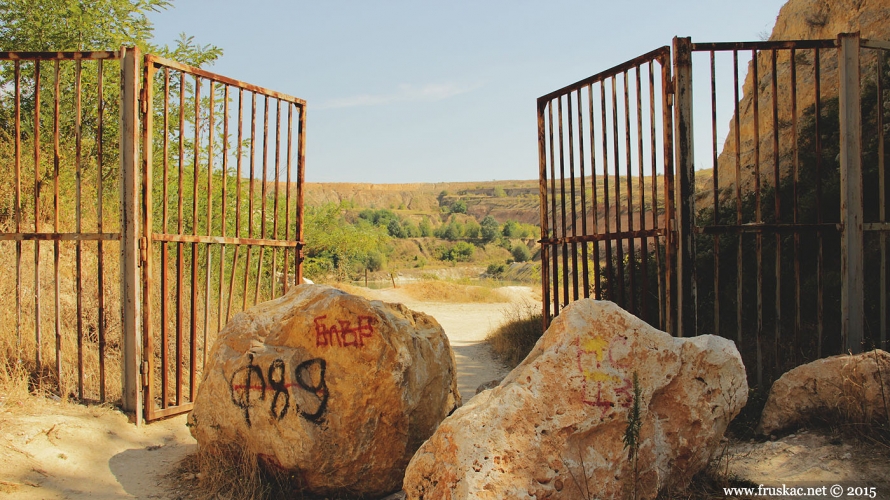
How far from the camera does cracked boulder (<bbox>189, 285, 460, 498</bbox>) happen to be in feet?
14.6

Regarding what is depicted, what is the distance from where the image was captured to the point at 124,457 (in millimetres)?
5039

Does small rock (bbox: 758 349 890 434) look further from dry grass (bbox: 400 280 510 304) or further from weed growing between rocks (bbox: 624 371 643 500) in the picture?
dry grass (bbox: 400 280 510 304)

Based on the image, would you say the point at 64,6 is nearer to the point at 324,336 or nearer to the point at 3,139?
the point at 3,139

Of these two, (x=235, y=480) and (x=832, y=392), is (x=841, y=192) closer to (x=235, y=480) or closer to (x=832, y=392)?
(x=832, y=392)

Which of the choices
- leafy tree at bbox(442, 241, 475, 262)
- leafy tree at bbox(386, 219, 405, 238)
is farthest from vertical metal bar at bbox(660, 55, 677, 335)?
leafy tree at bbox(386, 219, 405, 238)

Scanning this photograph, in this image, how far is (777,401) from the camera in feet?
16.6

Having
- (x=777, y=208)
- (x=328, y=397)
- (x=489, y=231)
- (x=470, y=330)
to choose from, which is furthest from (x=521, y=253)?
(x=328, y=397)

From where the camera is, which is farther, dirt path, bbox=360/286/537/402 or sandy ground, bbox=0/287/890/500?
dirt path, bbox=360/286/537/402

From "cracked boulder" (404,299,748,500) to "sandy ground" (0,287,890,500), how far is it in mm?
548

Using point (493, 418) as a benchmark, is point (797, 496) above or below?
below

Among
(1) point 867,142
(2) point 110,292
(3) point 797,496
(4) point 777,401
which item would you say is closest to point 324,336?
(3) point 797,496

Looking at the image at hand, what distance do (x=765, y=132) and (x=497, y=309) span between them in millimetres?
11459

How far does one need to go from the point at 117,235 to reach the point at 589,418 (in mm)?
4291

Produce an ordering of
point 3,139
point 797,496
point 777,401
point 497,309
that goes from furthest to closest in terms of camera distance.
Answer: point 497,309 < point 3,139 < point 777,401 < point 797,496
